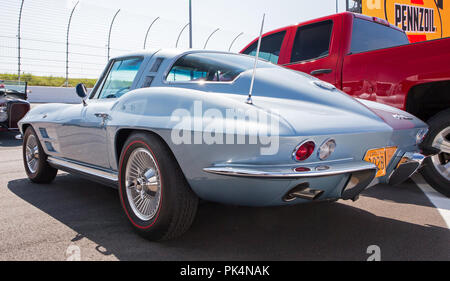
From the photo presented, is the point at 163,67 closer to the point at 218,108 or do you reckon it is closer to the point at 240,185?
the point at 218,108

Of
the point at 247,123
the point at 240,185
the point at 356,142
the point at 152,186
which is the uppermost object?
the point at 247,123

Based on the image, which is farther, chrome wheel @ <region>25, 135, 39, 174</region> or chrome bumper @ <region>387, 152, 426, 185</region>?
chrome wheel @ <region>25, 135, 39, 174</region>

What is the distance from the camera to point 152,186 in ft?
8.69

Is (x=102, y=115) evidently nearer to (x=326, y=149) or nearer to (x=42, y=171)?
(x=42, y=171)

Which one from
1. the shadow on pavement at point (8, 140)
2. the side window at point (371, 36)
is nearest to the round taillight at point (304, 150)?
the side window at point (371, 36)

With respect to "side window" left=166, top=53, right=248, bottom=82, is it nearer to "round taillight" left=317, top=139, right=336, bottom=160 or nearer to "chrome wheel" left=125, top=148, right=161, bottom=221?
"chrome wheel" left=125, top=148, right=161, bottom=221

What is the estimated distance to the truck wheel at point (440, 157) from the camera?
3738mm

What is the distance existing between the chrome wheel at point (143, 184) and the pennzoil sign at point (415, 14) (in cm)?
1267

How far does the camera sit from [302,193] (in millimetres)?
2209

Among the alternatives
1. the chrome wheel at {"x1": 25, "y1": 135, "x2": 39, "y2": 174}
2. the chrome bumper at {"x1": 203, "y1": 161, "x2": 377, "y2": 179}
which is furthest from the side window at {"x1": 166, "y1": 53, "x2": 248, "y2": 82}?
the chrome wheel at {"x1": 25, "y1": 135, "x2": 39, "y2": 174}

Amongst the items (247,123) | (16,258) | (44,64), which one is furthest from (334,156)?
(44,64)

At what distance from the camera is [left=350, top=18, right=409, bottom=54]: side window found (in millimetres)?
4953

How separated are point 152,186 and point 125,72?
138 cm

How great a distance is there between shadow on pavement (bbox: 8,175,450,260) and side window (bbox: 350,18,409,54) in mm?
2368
